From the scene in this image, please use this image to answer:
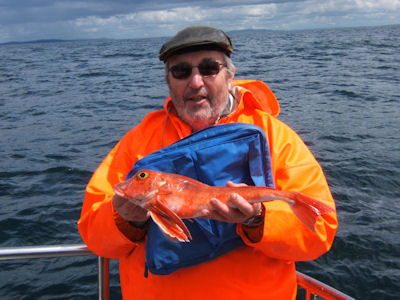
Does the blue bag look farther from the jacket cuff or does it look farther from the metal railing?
the metal railing

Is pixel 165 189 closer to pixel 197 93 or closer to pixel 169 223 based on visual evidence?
pixel 169 223

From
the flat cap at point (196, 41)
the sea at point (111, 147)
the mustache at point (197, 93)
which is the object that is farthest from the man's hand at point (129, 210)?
the sea at point (111, 147)

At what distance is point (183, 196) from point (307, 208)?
90cm

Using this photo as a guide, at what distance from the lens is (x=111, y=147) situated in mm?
13047

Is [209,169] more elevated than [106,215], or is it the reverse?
[209,169]

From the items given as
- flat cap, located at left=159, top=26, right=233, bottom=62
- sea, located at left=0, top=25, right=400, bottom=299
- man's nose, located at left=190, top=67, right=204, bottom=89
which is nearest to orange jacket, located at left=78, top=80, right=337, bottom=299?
man's nose, located at left=190, top=67, right=204, bottom=89

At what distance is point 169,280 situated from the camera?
3012 millimetres

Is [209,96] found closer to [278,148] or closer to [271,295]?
[278,148]

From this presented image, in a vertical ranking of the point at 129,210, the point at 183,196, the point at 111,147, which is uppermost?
the point at 183,196

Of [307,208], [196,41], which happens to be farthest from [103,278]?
[196,41]

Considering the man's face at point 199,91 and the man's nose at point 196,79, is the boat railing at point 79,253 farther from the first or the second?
the man's nose at point 196,79

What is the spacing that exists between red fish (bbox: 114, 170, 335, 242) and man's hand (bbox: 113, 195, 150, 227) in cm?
15

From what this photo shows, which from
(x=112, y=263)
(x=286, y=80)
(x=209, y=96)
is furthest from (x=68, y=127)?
(x=286, y=80)

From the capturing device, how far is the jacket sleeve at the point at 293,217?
8.89 ft
